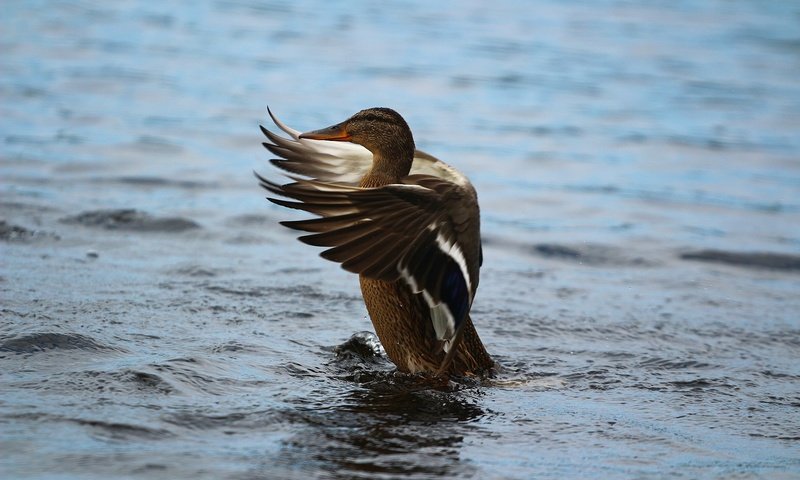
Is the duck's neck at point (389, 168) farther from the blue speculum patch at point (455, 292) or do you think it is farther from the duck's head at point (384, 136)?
the blue speculum patch at point (455, 292)

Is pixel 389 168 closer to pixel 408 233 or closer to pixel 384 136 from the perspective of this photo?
pixel 384 136

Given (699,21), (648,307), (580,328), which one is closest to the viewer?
(580,328)

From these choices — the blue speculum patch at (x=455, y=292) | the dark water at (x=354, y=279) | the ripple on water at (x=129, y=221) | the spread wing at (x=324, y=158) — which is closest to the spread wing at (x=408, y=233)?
the blue speculum patch at (x=455, y=292)

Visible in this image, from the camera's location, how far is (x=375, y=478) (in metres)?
4.26

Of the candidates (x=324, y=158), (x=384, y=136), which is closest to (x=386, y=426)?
(x=384, y=136)

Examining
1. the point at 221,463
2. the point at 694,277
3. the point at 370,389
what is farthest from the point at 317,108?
the point at 221,463

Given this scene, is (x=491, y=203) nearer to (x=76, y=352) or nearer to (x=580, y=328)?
(x=580, y=328)

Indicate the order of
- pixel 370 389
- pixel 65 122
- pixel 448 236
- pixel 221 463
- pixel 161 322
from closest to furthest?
pixel 221 463 → pixel 448 236 → pixel 370 389 → pixel 161 322 → pixel 65 122

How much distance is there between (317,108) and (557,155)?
9.58 ft

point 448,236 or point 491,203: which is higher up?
point 448,236

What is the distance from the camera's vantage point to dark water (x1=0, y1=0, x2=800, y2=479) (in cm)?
472

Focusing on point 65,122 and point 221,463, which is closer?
point 221,463

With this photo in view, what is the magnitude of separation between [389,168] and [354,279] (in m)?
2.04

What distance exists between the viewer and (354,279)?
7762 millimetres
